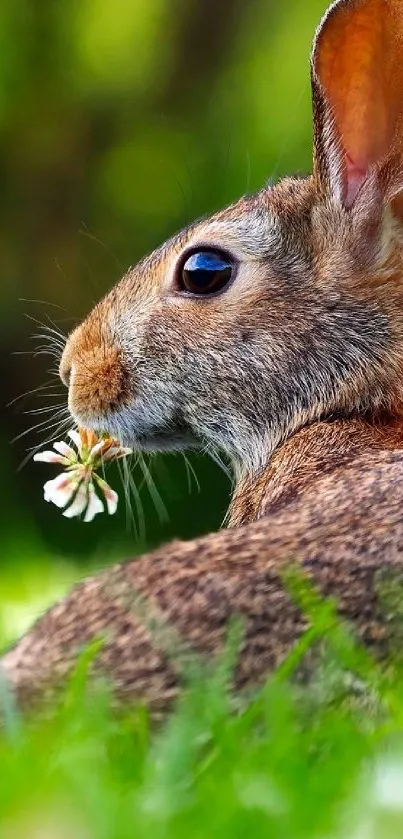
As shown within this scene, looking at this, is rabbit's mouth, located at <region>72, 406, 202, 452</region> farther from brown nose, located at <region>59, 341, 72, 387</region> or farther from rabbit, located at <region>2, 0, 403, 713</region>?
brown nose, located at <region>59, 341, 72, 387</region>

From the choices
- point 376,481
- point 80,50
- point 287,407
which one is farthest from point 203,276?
point 80,50

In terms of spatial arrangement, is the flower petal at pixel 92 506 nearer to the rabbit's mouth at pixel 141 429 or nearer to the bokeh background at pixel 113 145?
the rabbit's mouth at pixel 141 429

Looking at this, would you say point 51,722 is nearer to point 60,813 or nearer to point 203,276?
point 60,813

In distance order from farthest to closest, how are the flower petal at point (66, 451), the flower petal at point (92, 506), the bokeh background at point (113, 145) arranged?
the bokeh background at point (113, 145)
the flower petal at point (66, 451)
the flower petal at point (92, 506)

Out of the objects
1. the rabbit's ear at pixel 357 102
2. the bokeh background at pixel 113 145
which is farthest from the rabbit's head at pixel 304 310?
the bokeh background at pixel 113 145

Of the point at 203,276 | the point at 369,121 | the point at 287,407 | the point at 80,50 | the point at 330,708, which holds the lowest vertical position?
the point at 330,708

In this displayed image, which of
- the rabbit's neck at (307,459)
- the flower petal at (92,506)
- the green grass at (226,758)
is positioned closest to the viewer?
the green grass at (226,758)
